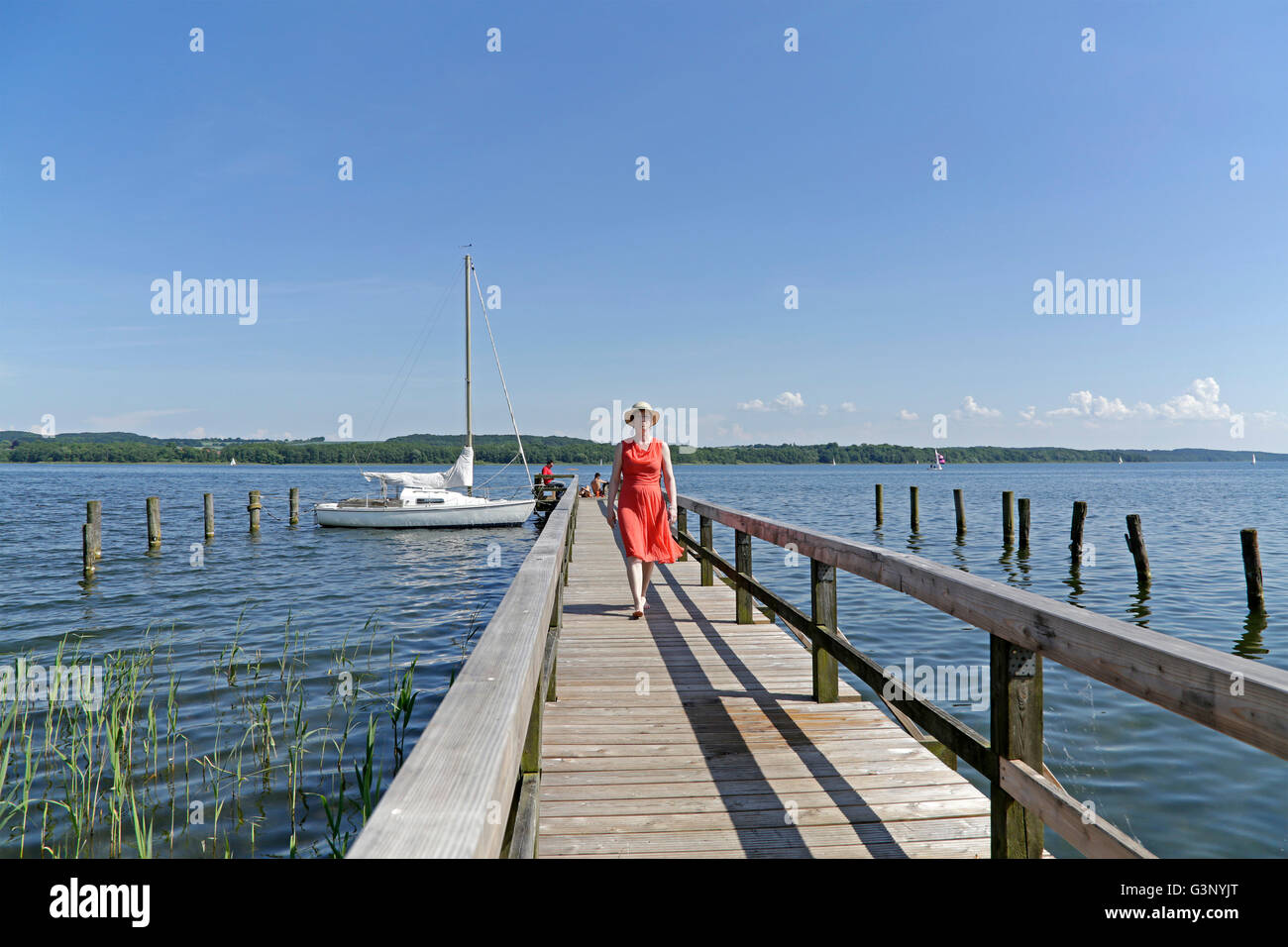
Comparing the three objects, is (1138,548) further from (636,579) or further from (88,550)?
(88,550)

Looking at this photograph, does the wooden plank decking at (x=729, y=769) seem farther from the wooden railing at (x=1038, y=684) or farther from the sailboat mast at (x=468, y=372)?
the sailboat mast at (x=468, y=372)

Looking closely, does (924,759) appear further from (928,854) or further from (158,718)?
(158,718)

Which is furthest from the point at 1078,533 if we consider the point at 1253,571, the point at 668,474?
the point at 668,474

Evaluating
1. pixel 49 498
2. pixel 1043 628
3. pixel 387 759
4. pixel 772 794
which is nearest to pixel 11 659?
pixel 387 759

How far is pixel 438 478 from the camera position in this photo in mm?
28406

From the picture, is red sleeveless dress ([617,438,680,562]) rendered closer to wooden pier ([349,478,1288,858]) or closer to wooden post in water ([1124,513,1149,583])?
wooden pier ([349,478,1288,858])

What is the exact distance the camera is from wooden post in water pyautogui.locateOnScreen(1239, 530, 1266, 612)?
13.2 m

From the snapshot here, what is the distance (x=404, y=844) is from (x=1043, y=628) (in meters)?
1.74

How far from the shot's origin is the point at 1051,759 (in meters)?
6.05

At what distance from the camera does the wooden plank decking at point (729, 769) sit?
2904 millimetres

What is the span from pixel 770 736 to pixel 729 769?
49 cm

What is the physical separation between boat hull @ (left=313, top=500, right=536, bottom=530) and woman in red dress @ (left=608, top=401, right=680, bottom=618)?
2145 cm

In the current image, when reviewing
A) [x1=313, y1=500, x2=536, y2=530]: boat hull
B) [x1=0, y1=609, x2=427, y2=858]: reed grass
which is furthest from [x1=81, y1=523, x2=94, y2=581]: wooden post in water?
[x1=0, y1=609, x2=427, y2=858]: reed grass
